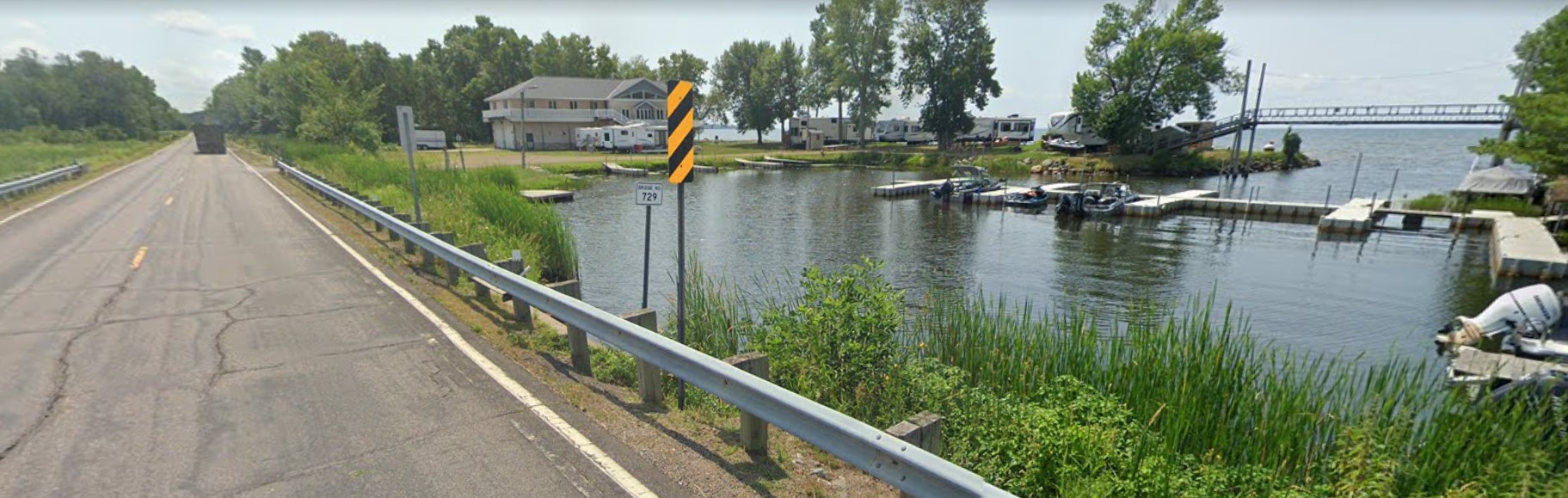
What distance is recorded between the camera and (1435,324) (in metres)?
13.4

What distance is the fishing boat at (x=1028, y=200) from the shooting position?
30828 millimetres

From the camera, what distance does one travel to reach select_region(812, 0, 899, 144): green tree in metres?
67.9

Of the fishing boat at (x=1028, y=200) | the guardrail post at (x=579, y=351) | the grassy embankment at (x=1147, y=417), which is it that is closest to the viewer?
the grassy embankment at (x=1147, y=417)

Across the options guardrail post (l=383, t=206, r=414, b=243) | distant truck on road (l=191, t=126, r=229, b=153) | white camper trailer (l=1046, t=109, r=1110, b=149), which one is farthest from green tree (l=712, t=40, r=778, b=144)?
guardrail post (l=383, t=206, r=414, b=243)

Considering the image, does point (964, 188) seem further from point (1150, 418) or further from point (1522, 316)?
point (1150, 418)

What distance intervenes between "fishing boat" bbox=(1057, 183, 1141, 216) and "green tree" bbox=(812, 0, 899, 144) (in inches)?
1652

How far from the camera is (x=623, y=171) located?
46781mm

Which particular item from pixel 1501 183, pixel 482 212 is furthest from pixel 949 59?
pixel 482 212

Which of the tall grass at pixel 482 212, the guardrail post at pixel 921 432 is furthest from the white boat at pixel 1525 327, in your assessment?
the tall grass at pixel 482 212

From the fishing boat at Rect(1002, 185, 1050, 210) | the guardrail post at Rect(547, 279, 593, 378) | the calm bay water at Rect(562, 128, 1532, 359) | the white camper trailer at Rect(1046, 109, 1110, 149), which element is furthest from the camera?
the white camper trailer at Rect(1046, 109, 1110, 149)

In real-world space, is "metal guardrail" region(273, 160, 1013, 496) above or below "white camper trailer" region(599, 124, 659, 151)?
below

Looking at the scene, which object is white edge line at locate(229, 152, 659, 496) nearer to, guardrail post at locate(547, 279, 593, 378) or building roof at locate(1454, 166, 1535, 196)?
guardrail post at locate(547, 279, 593, 378)

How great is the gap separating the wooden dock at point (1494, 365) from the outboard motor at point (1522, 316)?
0.85 m

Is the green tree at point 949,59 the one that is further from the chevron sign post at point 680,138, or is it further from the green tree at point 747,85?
the chevron sign post at point 680,138
